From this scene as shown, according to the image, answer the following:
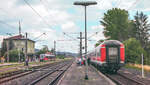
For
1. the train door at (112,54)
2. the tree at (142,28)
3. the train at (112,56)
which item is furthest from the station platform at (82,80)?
the tree at (142,28)

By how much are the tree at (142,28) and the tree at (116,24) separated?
15.1 m

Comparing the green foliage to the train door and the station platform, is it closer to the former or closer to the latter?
the train door

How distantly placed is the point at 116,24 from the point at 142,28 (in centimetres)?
1967

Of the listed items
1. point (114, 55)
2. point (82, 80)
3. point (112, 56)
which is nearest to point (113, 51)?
point (114, 55)

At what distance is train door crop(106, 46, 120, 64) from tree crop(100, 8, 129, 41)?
32219 millimetres

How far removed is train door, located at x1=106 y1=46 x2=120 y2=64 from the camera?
22.1 metres

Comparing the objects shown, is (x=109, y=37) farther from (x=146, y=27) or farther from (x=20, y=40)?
(x=20, y=40)

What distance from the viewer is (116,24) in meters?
54.9

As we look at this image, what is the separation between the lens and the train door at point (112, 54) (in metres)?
22.1

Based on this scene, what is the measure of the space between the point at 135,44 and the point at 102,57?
2050cm

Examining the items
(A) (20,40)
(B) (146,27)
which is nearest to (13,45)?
(A) (20,40)

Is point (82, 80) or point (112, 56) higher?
point (112, 56)

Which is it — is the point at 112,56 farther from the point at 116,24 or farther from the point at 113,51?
the point at 116,24

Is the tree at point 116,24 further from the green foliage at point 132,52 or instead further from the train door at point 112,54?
the train door at point 112,54
